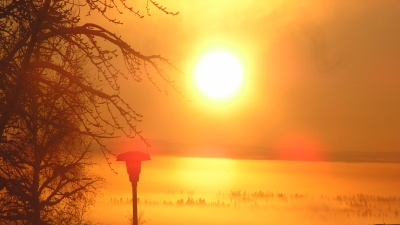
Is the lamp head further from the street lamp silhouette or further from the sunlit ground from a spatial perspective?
the sunlit ground

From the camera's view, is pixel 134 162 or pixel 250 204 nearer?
pixel 134 162

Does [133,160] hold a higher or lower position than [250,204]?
lower

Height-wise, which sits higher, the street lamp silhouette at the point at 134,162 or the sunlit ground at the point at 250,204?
the sunlit ground at the point at 250,204

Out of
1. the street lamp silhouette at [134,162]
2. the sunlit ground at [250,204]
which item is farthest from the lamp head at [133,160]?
the sunlit ground at [250,204]

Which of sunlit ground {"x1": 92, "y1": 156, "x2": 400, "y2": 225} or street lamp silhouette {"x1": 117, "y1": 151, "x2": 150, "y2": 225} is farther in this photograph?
sunlit ground {"x1": 92, "y1": 156, "x2": 400, "y2": 225}

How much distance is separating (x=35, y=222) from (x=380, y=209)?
2263 inches

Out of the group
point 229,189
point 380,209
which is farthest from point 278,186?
point 380,209

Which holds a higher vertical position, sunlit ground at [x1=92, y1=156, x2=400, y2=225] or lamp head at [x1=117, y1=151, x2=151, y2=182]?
sunlit ground at [x1=92, y1=156, x2=400, y2=225]

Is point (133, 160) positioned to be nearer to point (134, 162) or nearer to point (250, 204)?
point (134, 162)

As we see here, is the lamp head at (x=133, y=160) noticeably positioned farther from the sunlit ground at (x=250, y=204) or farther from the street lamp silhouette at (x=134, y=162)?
the sunlit ground at (x=250, y=204)

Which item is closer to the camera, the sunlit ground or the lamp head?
the lamp head

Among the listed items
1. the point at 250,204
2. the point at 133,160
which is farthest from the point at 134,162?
the point at 250,204

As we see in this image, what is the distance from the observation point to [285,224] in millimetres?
46594

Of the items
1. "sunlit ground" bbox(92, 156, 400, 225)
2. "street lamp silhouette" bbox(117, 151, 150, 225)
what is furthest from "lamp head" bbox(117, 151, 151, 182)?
"sunlit ground" bbox(92, 156, 400, 225)
